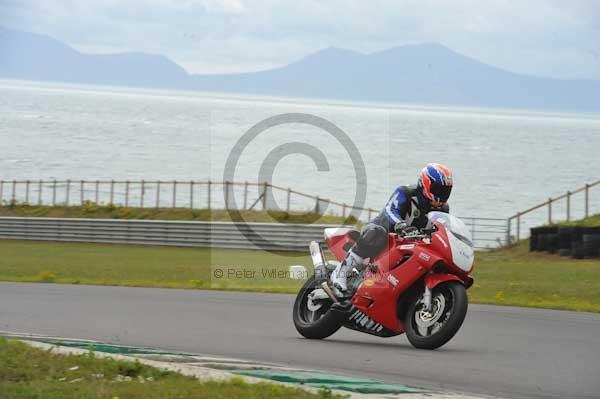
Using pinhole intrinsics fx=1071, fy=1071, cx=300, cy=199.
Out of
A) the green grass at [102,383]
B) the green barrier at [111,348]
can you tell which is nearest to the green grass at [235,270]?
the green barrier at [111,348]

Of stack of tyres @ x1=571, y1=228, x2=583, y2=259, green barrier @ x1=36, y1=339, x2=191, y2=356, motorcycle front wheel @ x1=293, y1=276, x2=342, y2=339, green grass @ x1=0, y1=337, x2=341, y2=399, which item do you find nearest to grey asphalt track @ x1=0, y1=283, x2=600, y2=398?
motorcycle front wheel @ x1=293, y1=276, x2=342, y2=339

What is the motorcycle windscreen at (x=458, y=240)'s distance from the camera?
9.96 m

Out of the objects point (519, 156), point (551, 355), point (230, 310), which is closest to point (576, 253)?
point (230, 310)

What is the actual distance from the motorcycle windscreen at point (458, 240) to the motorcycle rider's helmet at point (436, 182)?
0.25 m

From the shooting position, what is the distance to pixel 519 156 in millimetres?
175875

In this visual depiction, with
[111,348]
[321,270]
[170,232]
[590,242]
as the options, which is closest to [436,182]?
[321,270]

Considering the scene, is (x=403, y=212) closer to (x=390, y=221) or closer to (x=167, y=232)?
(x=390, y=221)

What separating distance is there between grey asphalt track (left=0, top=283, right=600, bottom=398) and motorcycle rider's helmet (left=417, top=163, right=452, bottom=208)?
150 cm

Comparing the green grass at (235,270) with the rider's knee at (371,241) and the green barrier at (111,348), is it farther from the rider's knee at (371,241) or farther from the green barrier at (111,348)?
the green barrier at (111,348)

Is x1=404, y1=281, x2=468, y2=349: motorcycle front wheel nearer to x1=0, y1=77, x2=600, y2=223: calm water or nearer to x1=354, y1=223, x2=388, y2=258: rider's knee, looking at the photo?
x1=354, y1=223, x2=388, y2=258: rider's knee

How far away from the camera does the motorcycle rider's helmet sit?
10.2 m

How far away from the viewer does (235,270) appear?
25953 mm

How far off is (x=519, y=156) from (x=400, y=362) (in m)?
170

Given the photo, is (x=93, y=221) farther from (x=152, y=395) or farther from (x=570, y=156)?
(x=570, y=156)
